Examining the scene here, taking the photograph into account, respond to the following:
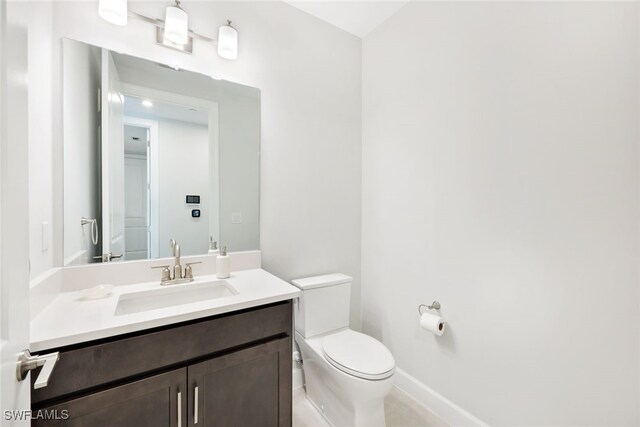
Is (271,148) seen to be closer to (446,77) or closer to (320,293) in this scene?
(320,293)

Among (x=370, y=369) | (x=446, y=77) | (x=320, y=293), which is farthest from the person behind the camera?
(x=320, y=293)

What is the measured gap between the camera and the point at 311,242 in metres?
1.97

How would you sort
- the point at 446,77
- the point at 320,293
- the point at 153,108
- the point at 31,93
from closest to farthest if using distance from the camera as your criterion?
the point at 31,93 < the point at 153,108 < the point at 446,77 < the point at 320,293

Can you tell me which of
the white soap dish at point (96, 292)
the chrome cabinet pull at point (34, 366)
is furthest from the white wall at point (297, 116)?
the chrome cabinet pull at point (34, 366)

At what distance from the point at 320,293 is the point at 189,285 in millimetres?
791

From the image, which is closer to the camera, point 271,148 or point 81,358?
point 81,358

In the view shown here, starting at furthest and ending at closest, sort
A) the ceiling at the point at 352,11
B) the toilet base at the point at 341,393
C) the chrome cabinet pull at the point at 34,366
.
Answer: the ceiling at the point at 352,11
the toilet base at the point at 341,393
the chrome cabinet pull at the point at 34,366

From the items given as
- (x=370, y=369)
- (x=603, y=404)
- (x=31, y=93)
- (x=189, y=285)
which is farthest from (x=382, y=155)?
(x=31, y=93)

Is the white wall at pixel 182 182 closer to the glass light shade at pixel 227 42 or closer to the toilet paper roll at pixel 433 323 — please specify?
the glass light shade at pixel 227 42

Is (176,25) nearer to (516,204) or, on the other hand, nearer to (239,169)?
(239,169)

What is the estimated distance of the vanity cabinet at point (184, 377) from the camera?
0.82 m

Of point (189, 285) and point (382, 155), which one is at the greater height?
point (382, 155)

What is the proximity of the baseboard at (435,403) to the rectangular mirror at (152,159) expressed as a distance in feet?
4.48

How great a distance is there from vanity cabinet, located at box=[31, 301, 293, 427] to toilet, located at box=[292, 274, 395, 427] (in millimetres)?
316
